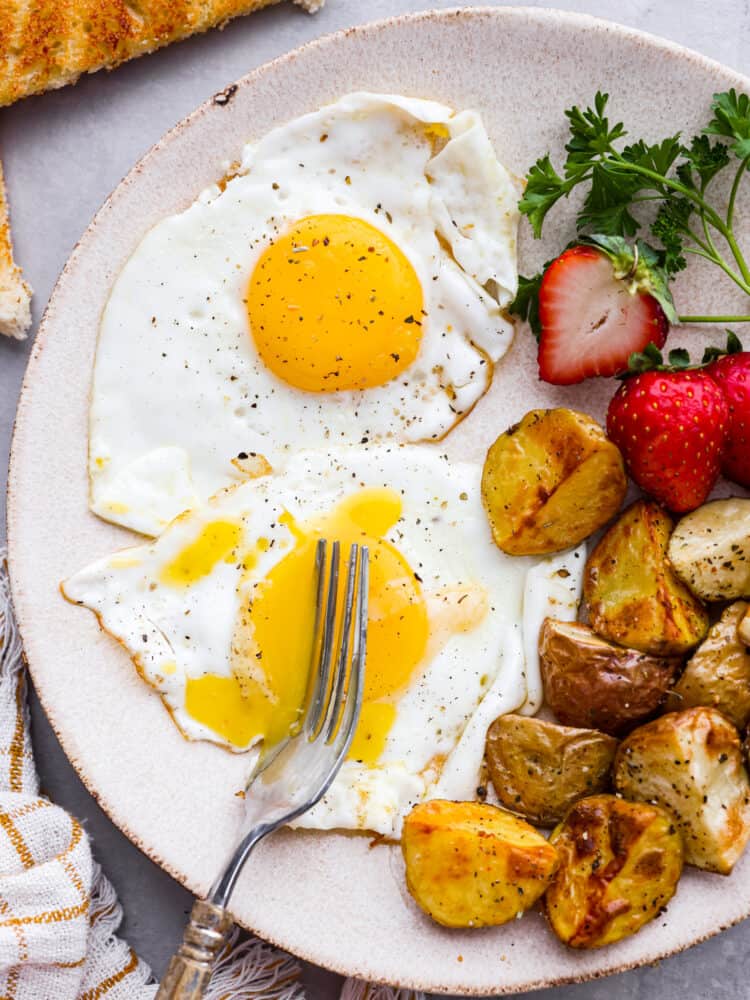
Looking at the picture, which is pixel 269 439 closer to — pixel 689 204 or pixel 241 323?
pixel 241 323

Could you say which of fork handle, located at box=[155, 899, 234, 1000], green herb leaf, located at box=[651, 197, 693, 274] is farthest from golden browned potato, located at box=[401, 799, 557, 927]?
green herb leaf, located at box=[651, 197, 693, 274]

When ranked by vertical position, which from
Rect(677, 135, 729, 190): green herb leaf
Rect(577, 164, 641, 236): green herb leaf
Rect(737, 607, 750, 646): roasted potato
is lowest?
Rect(737, 607, 750, 646): roasted potato

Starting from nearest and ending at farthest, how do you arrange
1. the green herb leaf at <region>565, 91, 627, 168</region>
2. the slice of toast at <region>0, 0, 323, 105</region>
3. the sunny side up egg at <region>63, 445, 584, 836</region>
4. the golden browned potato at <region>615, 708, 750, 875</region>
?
1. the golden browned potato at <region>615, 708, 750, 875</region>
2. the green herb leaf at <region>565, 91, 627, 168</region>
3. the sunny side up egg at <region>63, 445, 584, 836</region>
4. the slice of toast at <region>0, 0, 323, 105</region>

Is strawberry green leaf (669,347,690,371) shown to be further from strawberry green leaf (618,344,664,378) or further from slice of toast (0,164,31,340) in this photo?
slice of toast (0,164,31,340)

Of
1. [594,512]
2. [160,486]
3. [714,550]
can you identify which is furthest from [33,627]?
[714,550]

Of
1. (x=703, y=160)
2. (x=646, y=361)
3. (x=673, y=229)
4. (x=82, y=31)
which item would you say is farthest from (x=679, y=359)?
(x=82, y=31)

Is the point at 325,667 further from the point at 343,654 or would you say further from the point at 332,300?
the point at 332,300
